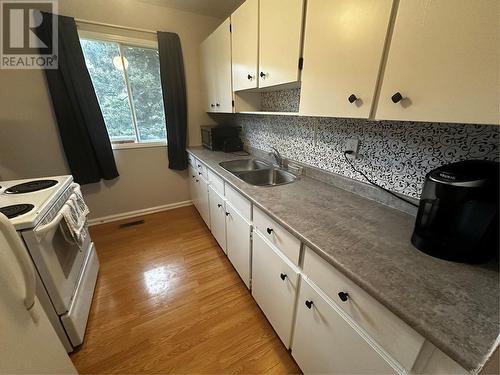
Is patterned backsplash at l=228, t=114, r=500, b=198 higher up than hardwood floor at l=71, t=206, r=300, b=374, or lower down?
higher up

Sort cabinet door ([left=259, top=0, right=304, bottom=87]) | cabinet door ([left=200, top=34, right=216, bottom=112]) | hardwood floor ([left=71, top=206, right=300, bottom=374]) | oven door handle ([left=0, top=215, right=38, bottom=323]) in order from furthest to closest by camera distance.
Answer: cabinet door ([left=200, top=34, right=216, bottom=112]) → hardwood floor ([left=71, top=206, right=300, bottom=374]) → cabinet door ([left=259, top=0, right=304, bottom=87]) → oven door handle ([left=0, top=215, right=38, bottom=323])

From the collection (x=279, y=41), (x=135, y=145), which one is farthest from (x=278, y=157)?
(x=135, y=145)

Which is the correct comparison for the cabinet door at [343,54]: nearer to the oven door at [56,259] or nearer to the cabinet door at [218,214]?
the cabinet door at [218,214]

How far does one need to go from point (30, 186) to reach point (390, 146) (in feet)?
7.49

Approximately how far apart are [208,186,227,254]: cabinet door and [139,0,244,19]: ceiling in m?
2.00

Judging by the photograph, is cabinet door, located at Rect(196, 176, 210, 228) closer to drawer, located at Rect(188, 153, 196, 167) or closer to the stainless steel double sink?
drawer, located at Rect(188, 153, 196, 167)

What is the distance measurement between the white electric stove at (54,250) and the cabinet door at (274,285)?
1131 mm

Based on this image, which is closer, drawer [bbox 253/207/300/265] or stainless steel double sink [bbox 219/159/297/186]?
drawer [bbox 253/207/300/265]

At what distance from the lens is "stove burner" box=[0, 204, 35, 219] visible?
1028 mm

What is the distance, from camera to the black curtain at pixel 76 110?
77.0 inches

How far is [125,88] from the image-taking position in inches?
95.0

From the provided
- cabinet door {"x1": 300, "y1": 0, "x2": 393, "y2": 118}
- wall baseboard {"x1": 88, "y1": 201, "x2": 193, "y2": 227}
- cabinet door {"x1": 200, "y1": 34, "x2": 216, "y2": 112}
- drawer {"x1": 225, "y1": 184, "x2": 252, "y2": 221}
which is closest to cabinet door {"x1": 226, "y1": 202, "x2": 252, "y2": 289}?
drawer {"x1": 225, "y1": 184, "x2": 252, "y2": 221}

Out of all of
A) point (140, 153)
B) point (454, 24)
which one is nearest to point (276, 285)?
point (454, 24)

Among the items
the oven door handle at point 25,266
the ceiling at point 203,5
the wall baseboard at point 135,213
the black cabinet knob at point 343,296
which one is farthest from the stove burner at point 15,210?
the ceiling at point 203,5
